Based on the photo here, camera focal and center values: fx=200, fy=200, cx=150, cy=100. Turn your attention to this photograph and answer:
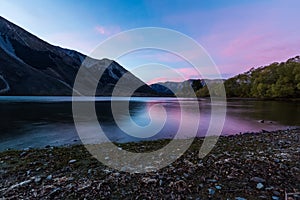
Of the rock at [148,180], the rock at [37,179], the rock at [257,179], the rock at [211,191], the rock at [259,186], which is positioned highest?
the rock at [257,179]

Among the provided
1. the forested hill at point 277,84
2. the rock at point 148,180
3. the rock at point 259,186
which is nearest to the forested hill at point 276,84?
the forested hill at point 277,84

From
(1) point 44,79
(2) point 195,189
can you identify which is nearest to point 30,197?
(2) point 195,189

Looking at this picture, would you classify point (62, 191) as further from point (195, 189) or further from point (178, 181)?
point (195, 189)

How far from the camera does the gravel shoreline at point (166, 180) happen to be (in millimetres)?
4785

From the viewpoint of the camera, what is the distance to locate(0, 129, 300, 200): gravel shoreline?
4.79 meters

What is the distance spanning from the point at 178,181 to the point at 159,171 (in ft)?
3.27

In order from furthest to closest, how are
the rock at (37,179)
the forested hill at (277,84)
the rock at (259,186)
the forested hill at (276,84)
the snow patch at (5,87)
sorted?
the snow patch at (5,87) → the forested hill at (276,84) → the forested hill at (277,84) → the rock at (37,179) → the rock at (259,186)

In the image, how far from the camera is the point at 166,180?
216 inches

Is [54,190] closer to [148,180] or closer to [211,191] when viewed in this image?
[148,180]

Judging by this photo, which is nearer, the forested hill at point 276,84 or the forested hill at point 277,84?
the forested hill at point 277,84

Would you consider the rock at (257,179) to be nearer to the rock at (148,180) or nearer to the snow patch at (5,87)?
the rock at (148,180)

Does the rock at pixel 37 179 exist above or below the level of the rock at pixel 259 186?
below

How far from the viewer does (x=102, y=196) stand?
186 inches

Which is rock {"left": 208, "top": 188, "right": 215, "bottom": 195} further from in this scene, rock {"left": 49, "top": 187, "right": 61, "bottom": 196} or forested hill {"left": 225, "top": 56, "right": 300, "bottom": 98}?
forested hill {"left": 225, "top": 56, "right": 300, "bottom": 98}
